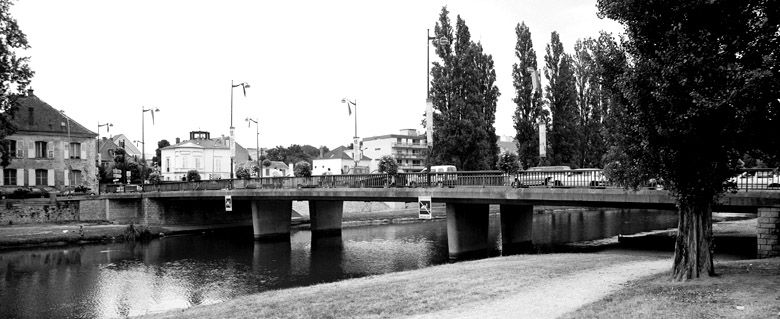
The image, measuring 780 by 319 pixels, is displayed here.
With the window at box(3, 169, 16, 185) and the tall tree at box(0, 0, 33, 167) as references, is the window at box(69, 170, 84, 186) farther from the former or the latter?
the tall tree at box(0, 0, 33, 167)

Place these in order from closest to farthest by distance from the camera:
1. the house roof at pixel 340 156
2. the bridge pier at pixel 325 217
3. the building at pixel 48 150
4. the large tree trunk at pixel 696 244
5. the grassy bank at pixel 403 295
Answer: the grassy bank at pixel 403 295 < the large tree trunk at pixel 696 244 < the bridge pier at pixel 325 217 < the building at pixel 48 150 < the house roof at pixel 340 156

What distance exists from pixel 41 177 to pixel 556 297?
72.8 m

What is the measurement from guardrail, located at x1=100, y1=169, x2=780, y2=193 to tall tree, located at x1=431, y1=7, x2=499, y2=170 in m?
14.0

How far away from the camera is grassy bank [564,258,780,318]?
1241 centimetres

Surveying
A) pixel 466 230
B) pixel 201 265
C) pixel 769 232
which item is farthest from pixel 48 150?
pixel 769 232

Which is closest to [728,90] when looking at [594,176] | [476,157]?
[594,176]

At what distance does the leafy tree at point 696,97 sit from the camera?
569 inches

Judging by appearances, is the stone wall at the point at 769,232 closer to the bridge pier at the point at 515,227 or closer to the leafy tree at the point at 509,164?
the leafy tree at the point at 509,164

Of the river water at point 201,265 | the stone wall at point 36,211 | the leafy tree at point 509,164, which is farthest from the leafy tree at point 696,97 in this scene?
the stone wall at point 36,211

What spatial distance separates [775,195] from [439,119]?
36332 mm

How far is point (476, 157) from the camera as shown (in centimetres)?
5600

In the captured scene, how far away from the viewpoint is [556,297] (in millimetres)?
15969

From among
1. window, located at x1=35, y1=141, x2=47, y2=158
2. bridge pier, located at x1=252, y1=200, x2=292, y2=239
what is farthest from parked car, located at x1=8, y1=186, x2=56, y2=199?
bridge pier, located at x1=252, y1=200, x2=292, y2=239

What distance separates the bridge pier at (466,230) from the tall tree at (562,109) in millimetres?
25060
